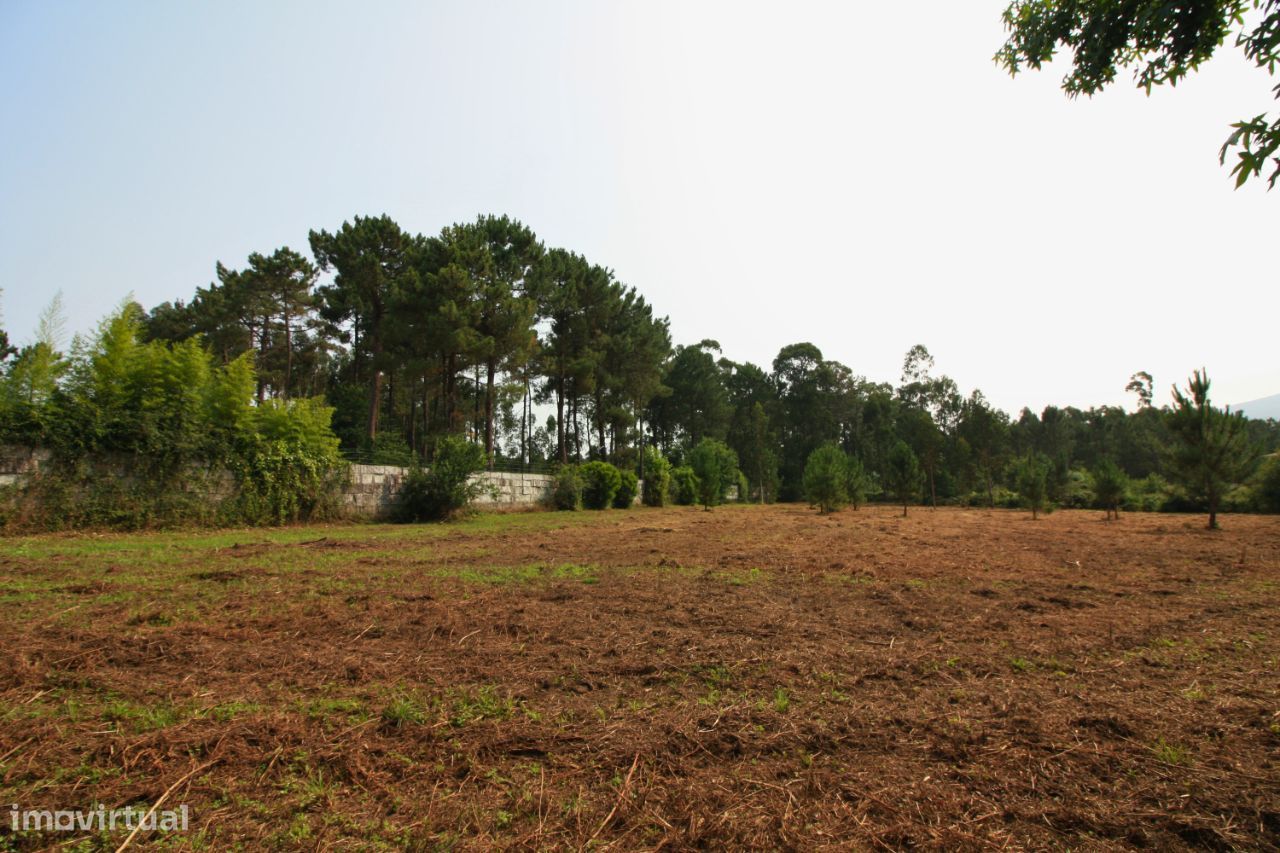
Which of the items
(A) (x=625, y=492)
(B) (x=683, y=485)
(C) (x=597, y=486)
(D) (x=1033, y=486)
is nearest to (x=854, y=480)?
(D) (x=1033, y=486)

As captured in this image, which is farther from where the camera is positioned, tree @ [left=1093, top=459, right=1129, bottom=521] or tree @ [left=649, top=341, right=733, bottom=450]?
tree @ [left=649, top=341, right=733, bottom=450]

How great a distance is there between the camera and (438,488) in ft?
50.5

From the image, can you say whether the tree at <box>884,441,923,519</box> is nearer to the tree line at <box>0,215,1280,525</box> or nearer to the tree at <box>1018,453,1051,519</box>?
the tree line at <box>0,215,1280,525</box>

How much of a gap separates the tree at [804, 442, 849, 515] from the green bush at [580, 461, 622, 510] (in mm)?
8565

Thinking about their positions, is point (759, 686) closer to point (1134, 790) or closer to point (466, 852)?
Result: point (1134, 790)

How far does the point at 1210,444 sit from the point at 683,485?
2077 centimetres

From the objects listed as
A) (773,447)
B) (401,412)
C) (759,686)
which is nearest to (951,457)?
(773,447)

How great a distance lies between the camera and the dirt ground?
177 cm

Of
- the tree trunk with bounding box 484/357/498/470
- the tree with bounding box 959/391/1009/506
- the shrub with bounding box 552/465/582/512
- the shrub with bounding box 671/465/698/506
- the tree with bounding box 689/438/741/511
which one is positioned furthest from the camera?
the tree with bounding box 959/391/1009/506

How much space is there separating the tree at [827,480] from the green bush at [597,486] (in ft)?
28.1

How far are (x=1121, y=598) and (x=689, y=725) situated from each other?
5042mm

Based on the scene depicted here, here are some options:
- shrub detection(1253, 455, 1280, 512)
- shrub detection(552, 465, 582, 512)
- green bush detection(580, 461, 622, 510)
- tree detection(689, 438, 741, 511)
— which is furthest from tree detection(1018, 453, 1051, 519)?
shrub detection(552, 465, 582, 512)

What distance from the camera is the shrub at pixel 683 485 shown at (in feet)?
100

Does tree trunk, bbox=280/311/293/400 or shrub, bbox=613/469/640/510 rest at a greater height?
tree trunk, bbox=280/311/293/400
